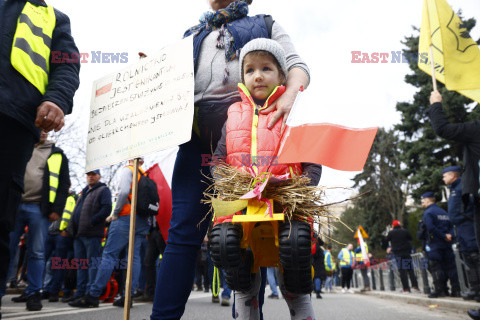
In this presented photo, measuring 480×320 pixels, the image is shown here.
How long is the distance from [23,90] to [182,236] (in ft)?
3.79

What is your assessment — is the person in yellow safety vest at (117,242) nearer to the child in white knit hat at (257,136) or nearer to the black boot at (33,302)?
the black boot at (33,302)

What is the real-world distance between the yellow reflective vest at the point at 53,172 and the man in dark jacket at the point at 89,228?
1094 mm

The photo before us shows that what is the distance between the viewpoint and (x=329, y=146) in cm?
184

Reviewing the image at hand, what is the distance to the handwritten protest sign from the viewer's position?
7.52 feet

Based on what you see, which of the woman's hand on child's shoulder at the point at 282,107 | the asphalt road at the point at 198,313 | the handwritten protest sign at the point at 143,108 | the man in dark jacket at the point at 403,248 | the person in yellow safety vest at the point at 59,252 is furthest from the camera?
the man in dark jacket at the point at 403,248

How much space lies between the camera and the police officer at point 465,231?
18.5ft

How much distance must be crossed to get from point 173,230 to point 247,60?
108cm

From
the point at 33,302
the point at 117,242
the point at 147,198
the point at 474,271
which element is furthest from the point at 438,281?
the point at 33,302

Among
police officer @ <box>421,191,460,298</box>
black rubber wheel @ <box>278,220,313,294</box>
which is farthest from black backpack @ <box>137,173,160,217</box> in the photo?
police officer @ <box>421,191,460,298</box>

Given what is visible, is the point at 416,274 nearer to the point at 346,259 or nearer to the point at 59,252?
the point at 346,259

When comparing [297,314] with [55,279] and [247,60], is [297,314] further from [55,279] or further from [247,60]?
[55,279]

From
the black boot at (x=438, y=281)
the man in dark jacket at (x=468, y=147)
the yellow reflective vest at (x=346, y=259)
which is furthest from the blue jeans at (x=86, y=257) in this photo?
the yellow reflective vest at (x=346, y=259)

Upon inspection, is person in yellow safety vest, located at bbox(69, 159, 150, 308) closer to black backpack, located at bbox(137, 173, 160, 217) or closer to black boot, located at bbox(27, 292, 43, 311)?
black backpack, located at bbox(137, 173, 160, 217)

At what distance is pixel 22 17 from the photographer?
216 cm
